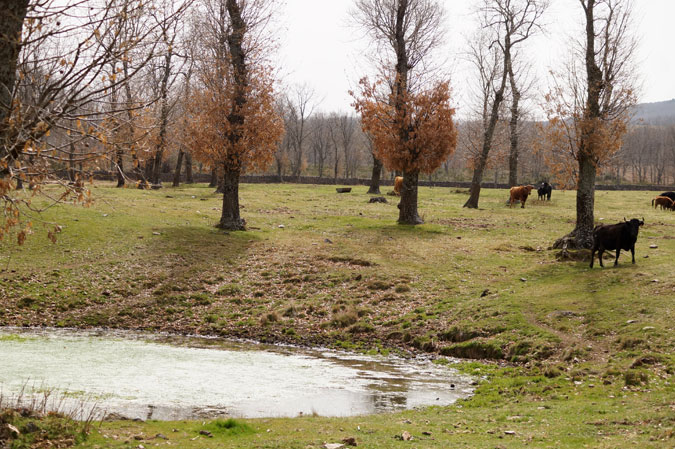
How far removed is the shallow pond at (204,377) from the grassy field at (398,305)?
1.08 metres

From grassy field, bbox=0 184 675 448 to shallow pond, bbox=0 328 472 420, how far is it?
108 centimetres

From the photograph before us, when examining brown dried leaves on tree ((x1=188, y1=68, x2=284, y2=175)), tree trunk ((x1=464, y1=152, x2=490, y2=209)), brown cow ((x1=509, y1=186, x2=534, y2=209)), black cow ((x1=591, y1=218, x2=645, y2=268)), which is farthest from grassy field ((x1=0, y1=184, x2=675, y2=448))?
brown cow ((x1=509, y1=186, x2=534, y2=209))

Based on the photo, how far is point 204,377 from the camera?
39.4 feet

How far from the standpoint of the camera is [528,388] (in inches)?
453

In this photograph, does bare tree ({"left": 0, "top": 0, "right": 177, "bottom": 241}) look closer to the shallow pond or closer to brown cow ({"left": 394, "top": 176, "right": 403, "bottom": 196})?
the shallow pond

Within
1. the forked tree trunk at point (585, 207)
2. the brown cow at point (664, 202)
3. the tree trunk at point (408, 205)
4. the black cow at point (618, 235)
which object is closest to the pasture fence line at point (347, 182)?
the brown cow at point (664, 202)

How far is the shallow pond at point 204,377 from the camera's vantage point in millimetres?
10086

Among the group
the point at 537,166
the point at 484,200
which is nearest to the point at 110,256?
the point at 484,200

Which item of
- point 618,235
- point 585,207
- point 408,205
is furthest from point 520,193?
point 618,235

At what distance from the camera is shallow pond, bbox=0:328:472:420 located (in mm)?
10086

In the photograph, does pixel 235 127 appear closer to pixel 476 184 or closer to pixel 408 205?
pixel 408 205

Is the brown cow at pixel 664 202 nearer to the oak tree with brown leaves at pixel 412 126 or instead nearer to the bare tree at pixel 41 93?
the oak tree with brown leaves at pixel 412 126

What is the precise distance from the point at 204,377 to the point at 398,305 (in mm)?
8186

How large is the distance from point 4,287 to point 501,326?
14120 mm
